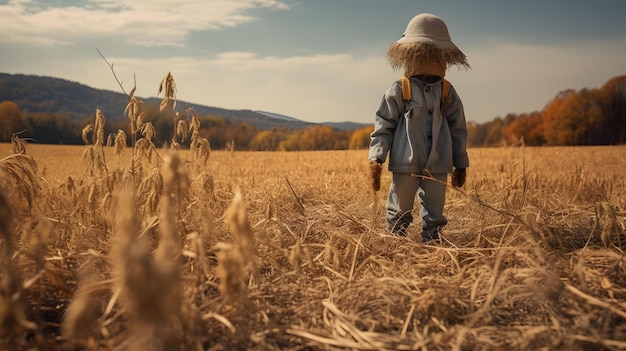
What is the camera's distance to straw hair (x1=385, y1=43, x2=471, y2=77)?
312 cm

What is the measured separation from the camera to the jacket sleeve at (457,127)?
10.9ft

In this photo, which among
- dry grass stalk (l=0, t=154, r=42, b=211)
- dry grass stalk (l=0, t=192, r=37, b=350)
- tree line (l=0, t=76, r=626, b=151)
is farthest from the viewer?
tree line (l=0, t=76, r=626, b=151)

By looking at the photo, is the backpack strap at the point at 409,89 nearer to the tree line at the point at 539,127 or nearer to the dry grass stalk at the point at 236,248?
the dry grass stalk at the point at 236,248

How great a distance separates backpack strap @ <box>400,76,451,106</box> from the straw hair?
0.07 m

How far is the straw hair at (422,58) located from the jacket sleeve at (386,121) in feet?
0.50

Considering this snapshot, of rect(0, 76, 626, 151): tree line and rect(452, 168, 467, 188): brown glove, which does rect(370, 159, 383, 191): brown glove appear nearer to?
rect(452, 168, 467, 188): brown glove

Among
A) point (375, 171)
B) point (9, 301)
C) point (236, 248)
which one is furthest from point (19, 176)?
point (375, 171)

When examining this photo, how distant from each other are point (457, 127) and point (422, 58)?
24.8 inches

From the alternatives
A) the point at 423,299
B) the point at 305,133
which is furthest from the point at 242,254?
the point at 305,133

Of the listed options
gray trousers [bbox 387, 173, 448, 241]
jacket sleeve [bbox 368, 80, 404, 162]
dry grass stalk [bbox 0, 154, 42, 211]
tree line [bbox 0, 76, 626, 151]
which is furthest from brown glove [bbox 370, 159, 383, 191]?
tree line [bbox 0, 76, 626, 151]

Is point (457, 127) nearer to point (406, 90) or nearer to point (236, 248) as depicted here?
point (406, 90)

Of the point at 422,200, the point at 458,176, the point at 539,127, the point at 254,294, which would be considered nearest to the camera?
the point at 254,294

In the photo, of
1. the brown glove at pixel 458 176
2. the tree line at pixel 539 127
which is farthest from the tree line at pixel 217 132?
the brown glove at pixel 458 176

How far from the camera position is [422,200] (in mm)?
3299
